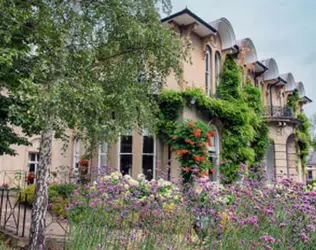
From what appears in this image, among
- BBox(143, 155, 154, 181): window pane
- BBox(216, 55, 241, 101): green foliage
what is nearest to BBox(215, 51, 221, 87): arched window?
BBox(216, 55, 241, 101): green foliage

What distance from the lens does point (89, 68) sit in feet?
17.9

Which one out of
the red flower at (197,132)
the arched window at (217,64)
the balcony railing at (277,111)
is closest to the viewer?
the red flower at (197,132)

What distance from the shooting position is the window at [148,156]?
11812 millimetres

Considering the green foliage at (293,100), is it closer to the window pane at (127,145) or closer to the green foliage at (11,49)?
the window pane at (127,145)

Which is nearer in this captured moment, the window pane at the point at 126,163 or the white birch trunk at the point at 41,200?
the white birch trunk at the point at 41,200

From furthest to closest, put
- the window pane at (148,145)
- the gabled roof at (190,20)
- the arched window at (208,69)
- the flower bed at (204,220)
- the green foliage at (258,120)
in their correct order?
1. the green foliage at (258,120)
2. the arched window at (208,69)
3. the gabled roof at (190,20)
4. the window pane at (148,145)
5. the flower bed at (204,220)

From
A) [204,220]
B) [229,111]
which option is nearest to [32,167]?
[229,111]

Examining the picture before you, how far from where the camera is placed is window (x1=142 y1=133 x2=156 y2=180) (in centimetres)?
1181

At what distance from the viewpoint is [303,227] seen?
3381mm

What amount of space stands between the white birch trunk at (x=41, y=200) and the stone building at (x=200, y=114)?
2.67 m

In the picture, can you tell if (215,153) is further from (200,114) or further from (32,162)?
(32,162)

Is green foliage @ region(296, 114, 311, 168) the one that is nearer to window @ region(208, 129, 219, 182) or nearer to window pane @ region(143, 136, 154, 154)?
window @ region(208, 129, 219, 182)

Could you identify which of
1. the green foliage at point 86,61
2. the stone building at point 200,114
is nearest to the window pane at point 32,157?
the stone building at point 200,114

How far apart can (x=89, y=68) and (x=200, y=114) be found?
7.87 meters
